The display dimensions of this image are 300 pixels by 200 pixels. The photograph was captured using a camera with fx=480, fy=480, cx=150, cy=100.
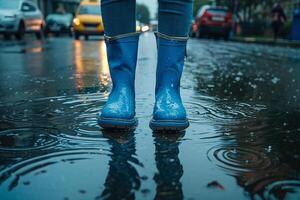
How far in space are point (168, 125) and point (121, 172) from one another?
0.62 meters

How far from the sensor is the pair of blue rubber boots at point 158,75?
221 centimetres

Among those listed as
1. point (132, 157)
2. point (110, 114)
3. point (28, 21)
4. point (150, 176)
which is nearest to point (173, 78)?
point (110, 114)

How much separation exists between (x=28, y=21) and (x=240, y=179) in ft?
51.7

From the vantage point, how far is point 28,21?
53.6ft

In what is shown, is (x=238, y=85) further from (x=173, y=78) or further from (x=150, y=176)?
(x=150, y=176)

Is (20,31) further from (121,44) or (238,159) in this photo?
(238,159)

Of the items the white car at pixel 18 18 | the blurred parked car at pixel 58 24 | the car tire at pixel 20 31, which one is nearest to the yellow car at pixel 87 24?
the white car at pixel 18 18

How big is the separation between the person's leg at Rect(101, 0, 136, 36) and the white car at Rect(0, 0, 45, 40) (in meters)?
13.1

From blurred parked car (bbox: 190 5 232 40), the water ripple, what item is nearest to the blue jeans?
the water ripple

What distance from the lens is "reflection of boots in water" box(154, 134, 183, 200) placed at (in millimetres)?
1373

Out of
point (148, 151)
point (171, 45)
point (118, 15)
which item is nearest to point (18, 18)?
point (118, 15)

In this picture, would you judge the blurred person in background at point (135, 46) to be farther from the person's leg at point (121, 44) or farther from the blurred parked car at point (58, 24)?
the blurred parked car at point (58, 24)

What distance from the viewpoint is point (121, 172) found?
1.54 metres

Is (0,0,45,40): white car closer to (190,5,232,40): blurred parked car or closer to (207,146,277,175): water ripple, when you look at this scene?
(190,5,232,40): blurred parked car
